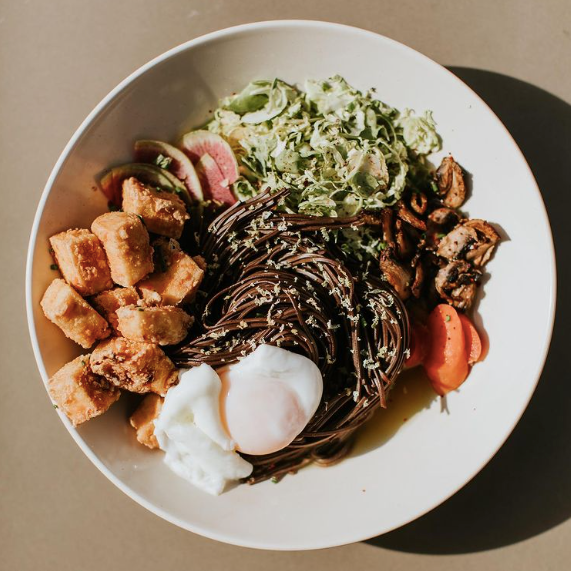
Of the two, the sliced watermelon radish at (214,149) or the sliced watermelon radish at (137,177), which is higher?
the sliced watermelon radish at (214,149)

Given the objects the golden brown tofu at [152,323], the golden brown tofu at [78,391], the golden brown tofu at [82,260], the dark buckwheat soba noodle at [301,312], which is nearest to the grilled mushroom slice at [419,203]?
the dark buckwheat soba noodle at [301,312]

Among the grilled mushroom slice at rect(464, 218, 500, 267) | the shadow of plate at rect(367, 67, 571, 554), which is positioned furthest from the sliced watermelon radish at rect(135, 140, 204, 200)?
the shadow of plate at rect(367, 67, 571, 554)

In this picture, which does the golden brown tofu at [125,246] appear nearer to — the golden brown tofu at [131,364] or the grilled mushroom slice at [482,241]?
the golden brown tofu at [131,364]

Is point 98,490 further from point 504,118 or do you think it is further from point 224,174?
point 504,118

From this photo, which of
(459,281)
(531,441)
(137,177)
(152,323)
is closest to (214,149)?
(137,177)

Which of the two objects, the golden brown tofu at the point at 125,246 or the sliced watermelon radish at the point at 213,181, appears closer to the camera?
the golden brown tofu at the point at 125,246

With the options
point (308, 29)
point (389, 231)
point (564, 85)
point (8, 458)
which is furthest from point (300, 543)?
point (564, 85)

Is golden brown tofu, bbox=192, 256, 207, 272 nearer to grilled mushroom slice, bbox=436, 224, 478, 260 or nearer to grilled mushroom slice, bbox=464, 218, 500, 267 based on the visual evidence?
grilled mushroom slice, bbox=436, 224, 478, 260
